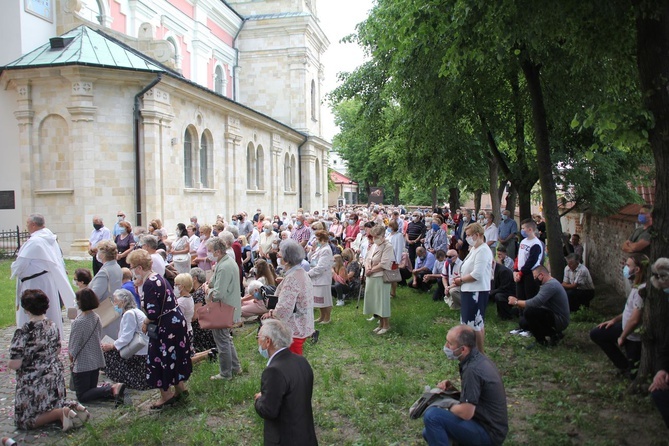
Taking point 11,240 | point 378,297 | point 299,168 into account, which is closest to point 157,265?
point 378,297

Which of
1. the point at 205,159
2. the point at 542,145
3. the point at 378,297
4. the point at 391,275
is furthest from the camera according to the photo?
the point at 205,159

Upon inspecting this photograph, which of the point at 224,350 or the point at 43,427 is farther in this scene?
the point at 224,350

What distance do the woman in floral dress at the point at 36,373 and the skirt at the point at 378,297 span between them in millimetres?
4934

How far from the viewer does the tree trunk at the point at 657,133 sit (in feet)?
18.5

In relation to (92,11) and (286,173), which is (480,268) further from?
(286,173)

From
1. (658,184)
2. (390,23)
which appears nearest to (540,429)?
(658,184)

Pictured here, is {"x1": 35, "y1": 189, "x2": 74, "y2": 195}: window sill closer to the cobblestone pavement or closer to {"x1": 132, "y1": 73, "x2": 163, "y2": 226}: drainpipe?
{"x1": 132, "y1": 73, "x2": 163, "y2": 226}: drainpipe

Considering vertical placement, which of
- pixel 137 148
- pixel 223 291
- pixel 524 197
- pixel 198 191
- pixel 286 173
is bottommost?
pixel 223 291

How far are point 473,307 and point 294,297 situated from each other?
266cm

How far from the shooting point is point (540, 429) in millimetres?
5383

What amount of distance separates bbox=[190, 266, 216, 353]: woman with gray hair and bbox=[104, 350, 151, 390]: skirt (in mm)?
959

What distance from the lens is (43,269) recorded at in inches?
310

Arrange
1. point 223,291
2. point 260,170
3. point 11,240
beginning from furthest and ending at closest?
1. point 260,170
2. point 11,240
3. point 223,291

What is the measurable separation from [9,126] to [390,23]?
14257 mm
